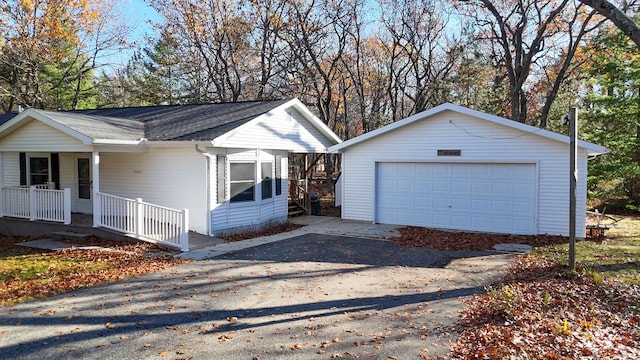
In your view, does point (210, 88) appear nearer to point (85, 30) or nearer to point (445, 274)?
point (85, 30)

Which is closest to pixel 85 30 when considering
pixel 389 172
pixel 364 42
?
pixel 364 42

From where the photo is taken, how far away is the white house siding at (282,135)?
42.8ft

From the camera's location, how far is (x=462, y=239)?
1224 cm

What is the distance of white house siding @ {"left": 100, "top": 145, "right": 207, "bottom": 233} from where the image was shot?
12.4 m

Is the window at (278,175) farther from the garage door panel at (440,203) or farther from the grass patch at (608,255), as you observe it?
the grass patch at (608,255)

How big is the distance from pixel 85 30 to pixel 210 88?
8.19 metres

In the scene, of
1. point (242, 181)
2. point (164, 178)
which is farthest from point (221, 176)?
point (164, 178)

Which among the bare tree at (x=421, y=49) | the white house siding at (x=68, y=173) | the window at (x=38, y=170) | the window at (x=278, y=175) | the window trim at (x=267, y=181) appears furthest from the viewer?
the bare tree at (x=421, y=49)

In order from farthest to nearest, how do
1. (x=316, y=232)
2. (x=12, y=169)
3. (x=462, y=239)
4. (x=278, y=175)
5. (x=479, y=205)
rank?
(x=12, y=169)
(x=278, y=175)
(x=316, y=232)
(x=479, y=205)
(x=462, y=239)

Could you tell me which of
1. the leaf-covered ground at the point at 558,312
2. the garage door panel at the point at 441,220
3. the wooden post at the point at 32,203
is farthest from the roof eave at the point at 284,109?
the leaf-covered ground at the point at 558,312

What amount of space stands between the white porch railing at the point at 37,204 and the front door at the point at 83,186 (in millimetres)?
1510

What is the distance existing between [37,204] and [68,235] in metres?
1.86

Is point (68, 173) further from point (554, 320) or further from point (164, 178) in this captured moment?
point (554, 320)

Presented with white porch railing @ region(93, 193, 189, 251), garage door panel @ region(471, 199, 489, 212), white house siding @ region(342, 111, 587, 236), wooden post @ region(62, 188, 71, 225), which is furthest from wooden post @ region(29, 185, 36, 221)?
garage door panel @ region(471, 199, 489, 212)
